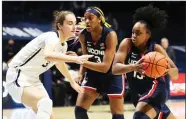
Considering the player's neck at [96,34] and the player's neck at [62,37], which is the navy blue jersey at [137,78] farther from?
the player's neck at [62,37]

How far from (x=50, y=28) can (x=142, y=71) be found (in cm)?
1006

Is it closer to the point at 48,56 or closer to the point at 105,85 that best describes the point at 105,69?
the point at 105,85

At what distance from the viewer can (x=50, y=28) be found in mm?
14938

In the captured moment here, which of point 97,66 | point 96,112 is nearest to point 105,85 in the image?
point 97,66

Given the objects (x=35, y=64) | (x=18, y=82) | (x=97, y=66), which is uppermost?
(x=35, y=64)

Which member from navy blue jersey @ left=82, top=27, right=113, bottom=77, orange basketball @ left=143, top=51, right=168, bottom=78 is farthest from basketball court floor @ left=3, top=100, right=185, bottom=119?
orange basketball @ left=143, top=51, right=168, bottom=78

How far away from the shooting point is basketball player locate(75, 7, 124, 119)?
6098mm

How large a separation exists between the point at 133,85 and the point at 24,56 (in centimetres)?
145

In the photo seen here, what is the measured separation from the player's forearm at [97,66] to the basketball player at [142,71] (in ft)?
1.18

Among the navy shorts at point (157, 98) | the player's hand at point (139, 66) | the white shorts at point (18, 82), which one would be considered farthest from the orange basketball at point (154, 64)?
the white shorts at point (18, 82)

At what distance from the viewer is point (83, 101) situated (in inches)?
244

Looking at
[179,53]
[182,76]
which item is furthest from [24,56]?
[179,53]

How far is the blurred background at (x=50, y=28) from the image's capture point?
12.4 metres

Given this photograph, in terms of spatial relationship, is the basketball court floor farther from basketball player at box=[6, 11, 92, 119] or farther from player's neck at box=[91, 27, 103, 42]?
basketball player at box=[6, 11, 92, 119]
